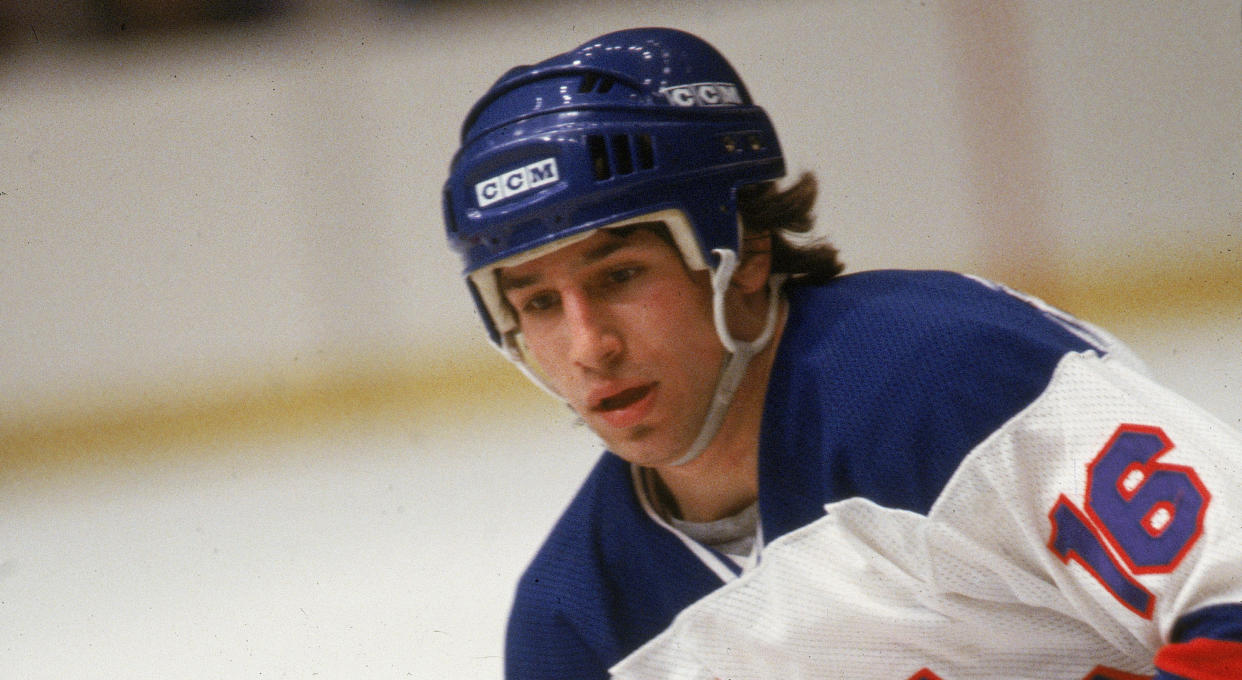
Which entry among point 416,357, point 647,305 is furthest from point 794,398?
point 416,357

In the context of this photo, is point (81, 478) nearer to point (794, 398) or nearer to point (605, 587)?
point (605, 587)

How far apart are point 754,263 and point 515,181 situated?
0.35 meters

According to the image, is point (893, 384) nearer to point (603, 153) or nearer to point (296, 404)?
point (603, 153)

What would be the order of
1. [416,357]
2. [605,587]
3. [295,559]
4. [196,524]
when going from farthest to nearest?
Result: 1. [416,357]
2. [196,524]
3. [295,559]
4. [605,587]

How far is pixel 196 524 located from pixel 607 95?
190 cm

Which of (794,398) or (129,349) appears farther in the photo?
(129,349)

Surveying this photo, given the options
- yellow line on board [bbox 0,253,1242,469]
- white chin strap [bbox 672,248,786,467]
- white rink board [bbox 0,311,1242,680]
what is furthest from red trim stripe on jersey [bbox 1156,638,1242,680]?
yellow line on board [bbox 0,253,1242,469]

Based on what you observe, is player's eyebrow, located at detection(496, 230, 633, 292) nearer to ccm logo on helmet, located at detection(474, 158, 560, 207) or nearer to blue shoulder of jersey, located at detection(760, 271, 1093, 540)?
ccm logo on helmet, located at detection(474, 158, 560, 207)

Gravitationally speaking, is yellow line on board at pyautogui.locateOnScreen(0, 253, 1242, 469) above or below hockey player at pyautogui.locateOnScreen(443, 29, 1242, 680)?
below

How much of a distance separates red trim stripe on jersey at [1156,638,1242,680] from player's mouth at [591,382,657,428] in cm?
64

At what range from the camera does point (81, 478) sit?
10.6 ft

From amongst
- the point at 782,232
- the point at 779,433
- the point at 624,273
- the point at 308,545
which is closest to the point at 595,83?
the point at 624,273

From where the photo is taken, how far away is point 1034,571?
131 cm

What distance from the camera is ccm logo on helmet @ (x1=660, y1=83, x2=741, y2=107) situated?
1521 mm
